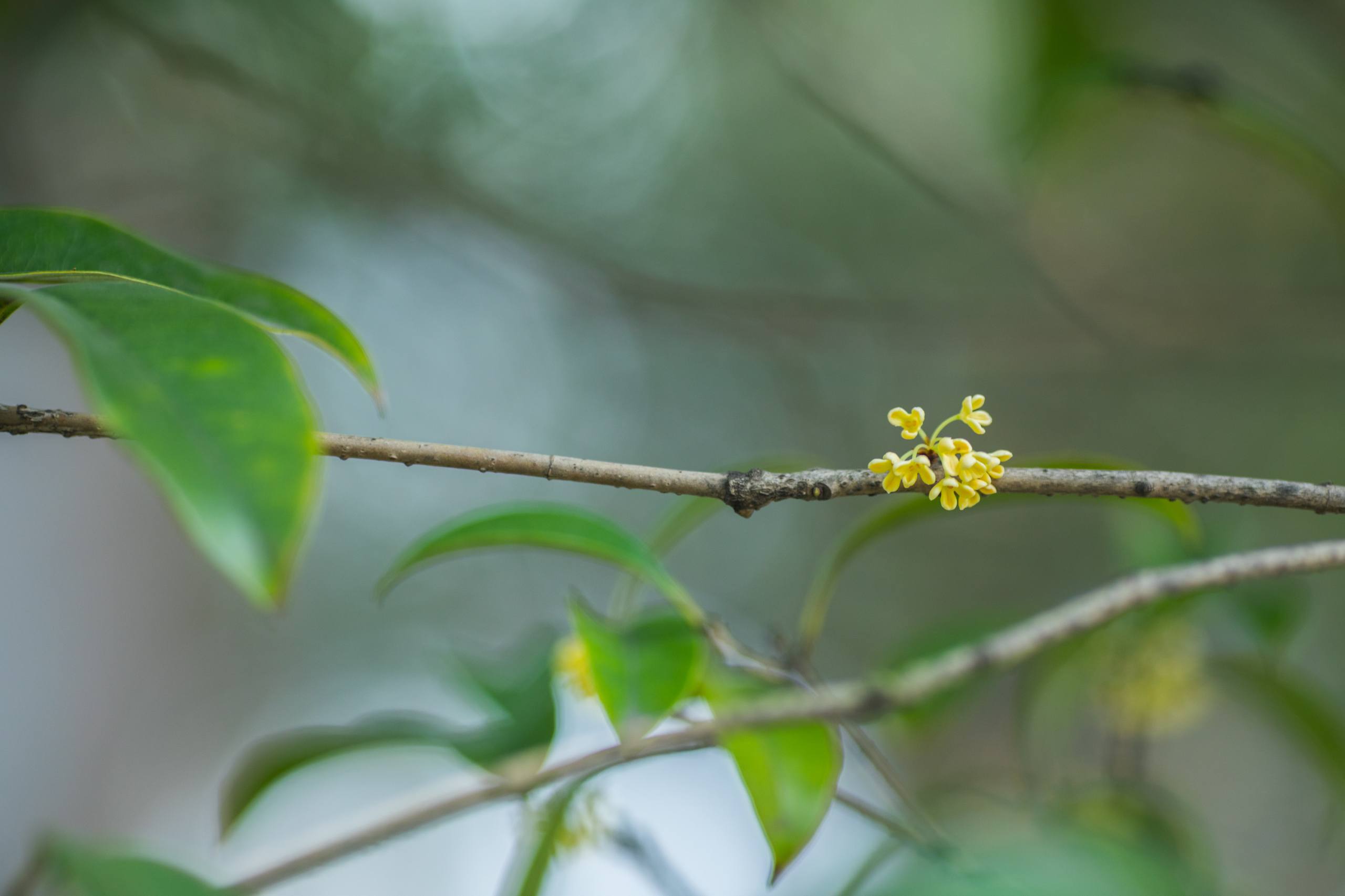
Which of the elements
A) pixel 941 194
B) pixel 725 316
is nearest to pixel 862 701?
pixel 941 194

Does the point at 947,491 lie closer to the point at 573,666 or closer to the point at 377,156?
the point at 573,666

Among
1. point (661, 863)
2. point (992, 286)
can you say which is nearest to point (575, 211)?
point (992, 286)

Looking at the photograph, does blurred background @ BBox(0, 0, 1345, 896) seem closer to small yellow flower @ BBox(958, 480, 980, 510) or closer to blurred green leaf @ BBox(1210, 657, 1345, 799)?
blurred green leaf @ BBox(1210, 657, 1345, 799)

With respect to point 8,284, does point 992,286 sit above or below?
above

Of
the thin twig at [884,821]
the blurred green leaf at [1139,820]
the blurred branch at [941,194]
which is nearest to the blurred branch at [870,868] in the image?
the thin twig at [884,821]

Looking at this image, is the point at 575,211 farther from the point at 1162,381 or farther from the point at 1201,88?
the point at 1201,88

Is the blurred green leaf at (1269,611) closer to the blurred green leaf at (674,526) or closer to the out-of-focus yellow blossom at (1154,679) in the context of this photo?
the out-of-focus yellow blossom at (1154,679)

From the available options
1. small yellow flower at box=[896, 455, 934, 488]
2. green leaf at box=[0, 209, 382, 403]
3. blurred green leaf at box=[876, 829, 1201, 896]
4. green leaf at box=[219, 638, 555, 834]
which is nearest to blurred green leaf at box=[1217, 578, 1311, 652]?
blurred green leaf at box=[876, 829, 1201, 896]
